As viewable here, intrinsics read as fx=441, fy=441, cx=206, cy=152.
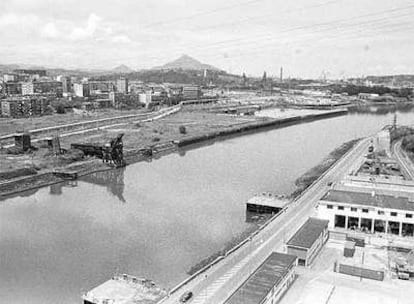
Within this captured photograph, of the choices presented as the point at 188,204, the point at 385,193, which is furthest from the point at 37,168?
the point at 385,193

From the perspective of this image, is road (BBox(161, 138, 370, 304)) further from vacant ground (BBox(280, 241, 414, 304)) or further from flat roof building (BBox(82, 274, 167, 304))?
vacant ground (BBox(280, 241, 414, 304))

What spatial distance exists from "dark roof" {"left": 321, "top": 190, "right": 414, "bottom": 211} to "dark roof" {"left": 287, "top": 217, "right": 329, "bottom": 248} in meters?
0.63

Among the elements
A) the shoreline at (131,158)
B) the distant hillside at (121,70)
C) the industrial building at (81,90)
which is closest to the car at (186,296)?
the shoreline at (131,158)

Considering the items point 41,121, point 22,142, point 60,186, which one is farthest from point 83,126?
point 60,186

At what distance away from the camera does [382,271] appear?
14.8ft

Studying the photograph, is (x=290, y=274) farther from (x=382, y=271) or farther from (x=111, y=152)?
(x=111, y=152)

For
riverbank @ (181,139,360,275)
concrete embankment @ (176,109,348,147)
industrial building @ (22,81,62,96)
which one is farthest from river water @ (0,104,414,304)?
industrial building @ (22,81,62,96)

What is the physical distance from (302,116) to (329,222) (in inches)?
665

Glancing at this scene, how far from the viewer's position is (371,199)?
20.0 feet

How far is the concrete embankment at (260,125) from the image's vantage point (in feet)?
48.0

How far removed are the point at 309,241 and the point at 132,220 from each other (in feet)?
9.76

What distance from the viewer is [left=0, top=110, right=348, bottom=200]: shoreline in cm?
854

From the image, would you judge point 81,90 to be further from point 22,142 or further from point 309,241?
point 309,241

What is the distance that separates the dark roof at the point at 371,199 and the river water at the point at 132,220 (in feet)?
4.67
